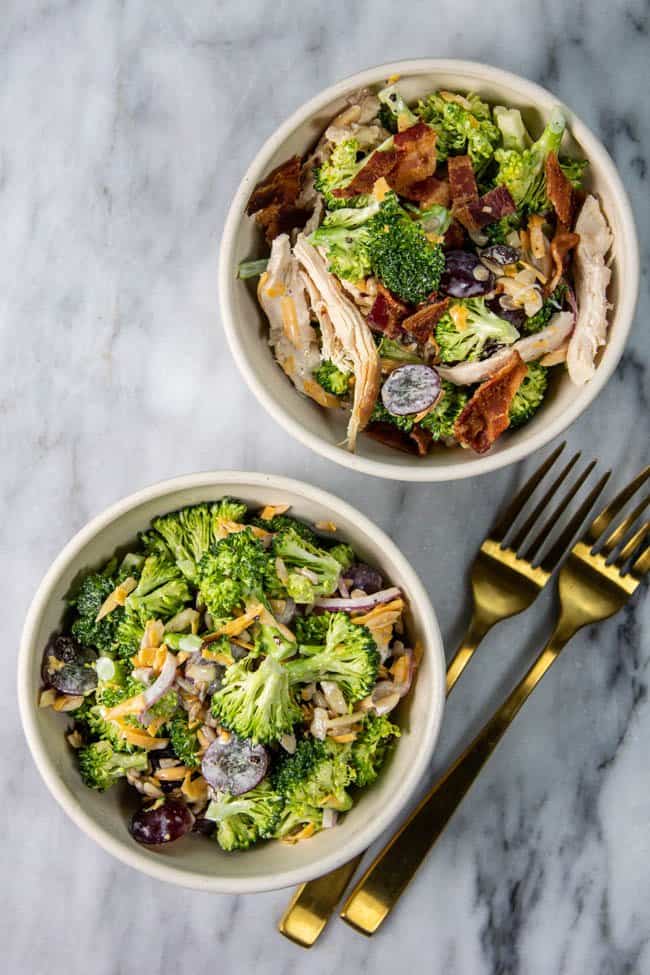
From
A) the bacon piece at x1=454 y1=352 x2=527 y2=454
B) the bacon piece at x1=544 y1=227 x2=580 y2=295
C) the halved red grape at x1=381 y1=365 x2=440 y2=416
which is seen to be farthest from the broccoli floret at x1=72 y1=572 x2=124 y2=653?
the bacon piece at x1=544 y1=227 x2=580 y2=295

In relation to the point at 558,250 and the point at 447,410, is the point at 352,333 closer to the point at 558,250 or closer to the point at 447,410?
the point at 447,410

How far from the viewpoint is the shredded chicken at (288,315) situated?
2266 millimetres

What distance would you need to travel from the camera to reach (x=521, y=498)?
100 inches

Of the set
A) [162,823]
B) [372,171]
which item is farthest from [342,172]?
[162,823]

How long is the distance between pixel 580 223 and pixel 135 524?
4.09 feet

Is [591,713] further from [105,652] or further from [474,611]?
[105,652]

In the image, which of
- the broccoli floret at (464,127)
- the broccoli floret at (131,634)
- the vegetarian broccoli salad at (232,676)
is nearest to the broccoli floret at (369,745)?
the vegetarian broccoli salad at (232,676)

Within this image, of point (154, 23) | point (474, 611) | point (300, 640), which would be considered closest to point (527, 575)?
point (474, 611)

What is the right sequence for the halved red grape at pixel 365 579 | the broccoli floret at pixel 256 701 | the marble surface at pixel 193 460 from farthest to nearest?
the marble surface at pixel 193 460, the halved red grape at pixel 365 579, the broccoli floret at pixel 256 701

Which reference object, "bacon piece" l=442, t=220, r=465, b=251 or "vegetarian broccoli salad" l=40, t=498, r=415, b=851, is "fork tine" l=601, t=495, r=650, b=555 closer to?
"vegetarian broccoli salad" l=40, t=498, r=415, b=851

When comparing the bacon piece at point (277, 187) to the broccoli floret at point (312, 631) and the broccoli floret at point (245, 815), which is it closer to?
the broccoli floret at point (312, 631)

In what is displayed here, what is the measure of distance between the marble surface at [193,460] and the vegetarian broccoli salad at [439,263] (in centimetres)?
43

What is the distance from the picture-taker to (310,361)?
2.34 meters

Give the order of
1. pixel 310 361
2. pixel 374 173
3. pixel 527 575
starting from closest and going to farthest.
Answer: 1. pixel 374 173
2. pixel 310 361
3. pixel 527 575
